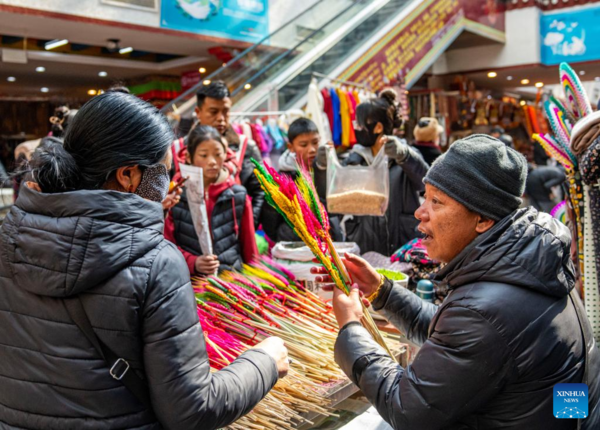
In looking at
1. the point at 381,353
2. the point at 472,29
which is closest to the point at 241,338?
the point at 381,353

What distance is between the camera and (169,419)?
0.99m

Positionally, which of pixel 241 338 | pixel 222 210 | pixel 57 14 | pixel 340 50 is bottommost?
pixel 241 338

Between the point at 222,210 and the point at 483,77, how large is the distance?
495 inches

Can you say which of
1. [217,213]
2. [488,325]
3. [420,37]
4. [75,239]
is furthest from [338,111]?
[75,239]

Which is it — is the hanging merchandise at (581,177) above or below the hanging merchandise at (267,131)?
below

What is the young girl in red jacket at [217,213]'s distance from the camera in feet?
8.26

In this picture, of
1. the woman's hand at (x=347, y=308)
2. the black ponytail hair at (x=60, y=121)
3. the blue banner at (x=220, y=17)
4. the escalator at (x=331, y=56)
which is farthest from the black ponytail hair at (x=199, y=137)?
the blue banner at (x=220, y=17)

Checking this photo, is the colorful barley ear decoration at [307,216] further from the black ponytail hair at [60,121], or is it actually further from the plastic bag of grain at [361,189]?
the black ponytail hair at [60,121]

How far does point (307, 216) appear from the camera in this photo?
4.85 ft

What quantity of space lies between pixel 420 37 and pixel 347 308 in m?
9.20

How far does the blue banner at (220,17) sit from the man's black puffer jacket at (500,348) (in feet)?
28.2

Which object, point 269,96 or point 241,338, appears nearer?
point 241,338

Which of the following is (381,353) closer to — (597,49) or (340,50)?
(340,50)

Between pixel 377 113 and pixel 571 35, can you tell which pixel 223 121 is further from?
pixel 571 35
